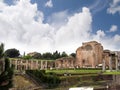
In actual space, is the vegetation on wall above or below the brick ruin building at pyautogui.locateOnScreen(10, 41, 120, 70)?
below

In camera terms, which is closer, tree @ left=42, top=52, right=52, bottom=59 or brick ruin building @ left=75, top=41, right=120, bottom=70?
brick ruin building @ left=75, top=41, right=120, bottom=70

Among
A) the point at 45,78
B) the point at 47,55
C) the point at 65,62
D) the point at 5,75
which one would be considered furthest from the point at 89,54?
the point at 5,75

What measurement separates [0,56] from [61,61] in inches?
2954

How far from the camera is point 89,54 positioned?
347ft

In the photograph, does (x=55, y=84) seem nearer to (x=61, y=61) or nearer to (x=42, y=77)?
(x=42, y=77)

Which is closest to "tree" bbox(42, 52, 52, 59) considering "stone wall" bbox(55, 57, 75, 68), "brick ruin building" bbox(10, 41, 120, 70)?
"brick ruin building" bbox(10, 41, 120, 70)

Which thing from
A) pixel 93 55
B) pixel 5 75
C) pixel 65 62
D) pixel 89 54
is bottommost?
pixel 5 75

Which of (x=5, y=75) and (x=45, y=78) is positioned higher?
(x=5, y=75)

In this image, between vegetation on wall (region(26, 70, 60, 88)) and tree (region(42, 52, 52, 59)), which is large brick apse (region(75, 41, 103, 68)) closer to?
tree (region(42, 52, 52, 59))

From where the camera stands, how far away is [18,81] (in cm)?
5319

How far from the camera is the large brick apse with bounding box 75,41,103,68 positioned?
103 metres

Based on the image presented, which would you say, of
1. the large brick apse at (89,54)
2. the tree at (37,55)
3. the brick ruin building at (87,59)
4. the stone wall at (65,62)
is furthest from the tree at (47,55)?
the large brick apse at (89,54)

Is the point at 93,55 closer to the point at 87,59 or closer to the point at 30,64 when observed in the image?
the point at 87,59

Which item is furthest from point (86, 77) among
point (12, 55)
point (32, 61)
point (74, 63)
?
point (12, 55)
